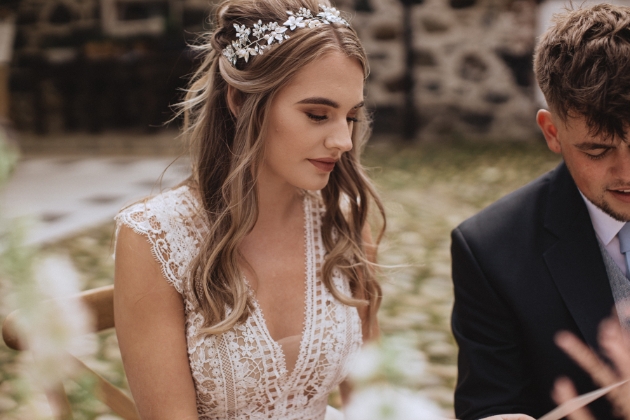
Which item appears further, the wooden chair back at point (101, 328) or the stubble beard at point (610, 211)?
the stubble beard at point (610, 211)

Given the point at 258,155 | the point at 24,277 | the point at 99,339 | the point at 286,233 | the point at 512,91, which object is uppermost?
the point at 24,277

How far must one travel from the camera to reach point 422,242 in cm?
464

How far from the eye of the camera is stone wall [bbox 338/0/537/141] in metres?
8.20

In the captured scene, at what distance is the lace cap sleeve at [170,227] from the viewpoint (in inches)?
65.4

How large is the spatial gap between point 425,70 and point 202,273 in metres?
7.29

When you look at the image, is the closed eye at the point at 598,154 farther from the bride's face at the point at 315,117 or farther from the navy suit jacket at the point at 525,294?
the bride's face at the point at 315,117

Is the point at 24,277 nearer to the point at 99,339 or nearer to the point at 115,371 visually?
the point at 115,371

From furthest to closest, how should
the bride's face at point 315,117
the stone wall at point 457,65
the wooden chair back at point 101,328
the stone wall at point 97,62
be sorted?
the stone wall at point 97,62 < the stone wall at point 457,65 < the bride's face at point 315,117 < the wooden chair back at point 101,328

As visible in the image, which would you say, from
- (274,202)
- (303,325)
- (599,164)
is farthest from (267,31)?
(599,164)

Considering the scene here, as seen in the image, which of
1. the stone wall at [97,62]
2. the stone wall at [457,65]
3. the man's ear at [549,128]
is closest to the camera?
the man's ear at [549,128]

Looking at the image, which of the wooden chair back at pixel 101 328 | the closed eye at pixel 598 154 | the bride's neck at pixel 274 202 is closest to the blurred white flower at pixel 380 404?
the wooden chair back at pixel 101 328

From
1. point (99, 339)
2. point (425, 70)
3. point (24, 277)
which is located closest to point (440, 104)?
point (425, 70)

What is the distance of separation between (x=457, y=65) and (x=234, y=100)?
710 cm

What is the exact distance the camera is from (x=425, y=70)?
8.49 metres
